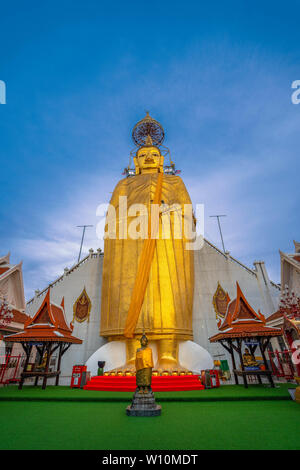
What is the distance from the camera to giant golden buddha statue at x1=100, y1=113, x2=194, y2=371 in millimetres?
8984

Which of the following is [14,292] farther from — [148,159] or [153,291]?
[148,159]

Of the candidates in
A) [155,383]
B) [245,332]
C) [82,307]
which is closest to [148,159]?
[82,307]

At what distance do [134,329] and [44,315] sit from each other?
10.7 ft

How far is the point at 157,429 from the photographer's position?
2.76 metres

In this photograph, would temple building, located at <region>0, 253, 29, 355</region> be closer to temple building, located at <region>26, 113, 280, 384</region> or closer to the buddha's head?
temple building, located at <region>26, 113, 280, 384</region>

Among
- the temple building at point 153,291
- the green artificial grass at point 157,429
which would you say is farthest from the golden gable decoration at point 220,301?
the green artificial grass at point 157,429

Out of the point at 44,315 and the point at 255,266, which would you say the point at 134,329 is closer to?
the point at 44,315

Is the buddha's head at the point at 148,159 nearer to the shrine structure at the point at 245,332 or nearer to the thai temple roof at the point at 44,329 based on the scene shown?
the shrine structure at the point at 245,332

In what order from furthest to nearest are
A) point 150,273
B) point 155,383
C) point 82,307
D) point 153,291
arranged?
point 82,307 < point 150,273 < point 153,291 < point 155,383

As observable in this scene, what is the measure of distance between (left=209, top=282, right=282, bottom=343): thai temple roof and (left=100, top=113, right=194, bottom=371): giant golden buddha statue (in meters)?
2.13

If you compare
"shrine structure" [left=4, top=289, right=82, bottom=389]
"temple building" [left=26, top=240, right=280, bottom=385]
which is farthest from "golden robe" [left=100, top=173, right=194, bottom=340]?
"shrine structure" [left=4, top=289, right=82, bottom=389]

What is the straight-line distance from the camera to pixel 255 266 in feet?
40.2

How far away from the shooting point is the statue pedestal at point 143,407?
346 centimetres

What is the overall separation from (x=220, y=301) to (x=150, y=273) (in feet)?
13.3
